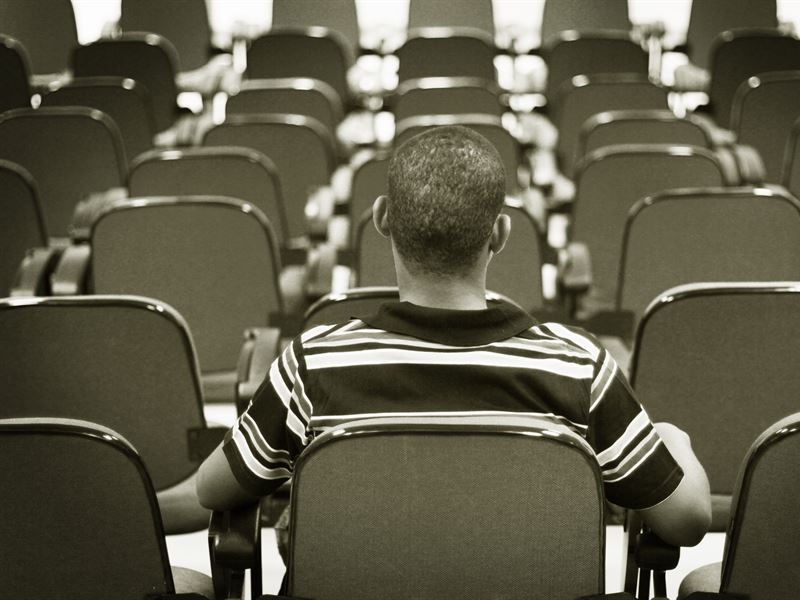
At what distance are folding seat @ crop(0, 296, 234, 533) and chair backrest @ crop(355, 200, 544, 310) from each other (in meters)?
0.88

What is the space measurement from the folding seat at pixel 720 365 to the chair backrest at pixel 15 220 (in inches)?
81.8

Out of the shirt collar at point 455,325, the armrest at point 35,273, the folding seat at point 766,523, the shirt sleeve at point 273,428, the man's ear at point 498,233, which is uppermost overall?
the man's ear at point 498,233

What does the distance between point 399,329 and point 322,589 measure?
37 centimetres

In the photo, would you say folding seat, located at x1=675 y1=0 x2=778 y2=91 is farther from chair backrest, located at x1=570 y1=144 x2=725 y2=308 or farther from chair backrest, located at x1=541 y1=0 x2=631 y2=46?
chair backrest, located at x1=570 y1=144 x2=725 y2=308

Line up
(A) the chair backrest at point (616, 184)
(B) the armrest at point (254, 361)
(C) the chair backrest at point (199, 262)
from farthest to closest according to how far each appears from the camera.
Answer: (A) the chair backrest at point (616, 184) → (C) the chair backrest at point (199, 262) → (B) the armrest at point (254, 361)

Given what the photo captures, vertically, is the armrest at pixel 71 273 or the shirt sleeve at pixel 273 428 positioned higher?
the shirt sleeve at pixel 273 428

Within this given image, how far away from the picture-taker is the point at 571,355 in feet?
5.22

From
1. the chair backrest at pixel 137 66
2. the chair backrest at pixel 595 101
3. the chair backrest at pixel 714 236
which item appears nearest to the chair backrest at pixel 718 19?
the chair backrest at pixel 595 101

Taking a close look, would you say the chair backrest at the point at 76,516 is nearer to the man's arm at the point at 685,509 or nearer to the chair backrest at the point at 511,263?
the man's arm at the point at 685,509

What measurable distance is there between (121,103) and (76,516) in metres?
3.84

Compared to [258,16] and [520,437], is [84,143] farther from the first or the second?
[258,16]

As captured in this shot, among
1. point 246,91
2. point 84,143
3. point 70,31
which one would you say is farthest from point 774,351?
point 70,31

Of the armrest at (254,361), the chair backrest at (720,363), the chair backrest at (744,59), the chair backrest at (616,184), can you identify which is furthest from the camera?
the chair backrest at (744,59)

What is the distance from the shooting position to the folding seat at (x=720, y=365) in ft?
7.29
